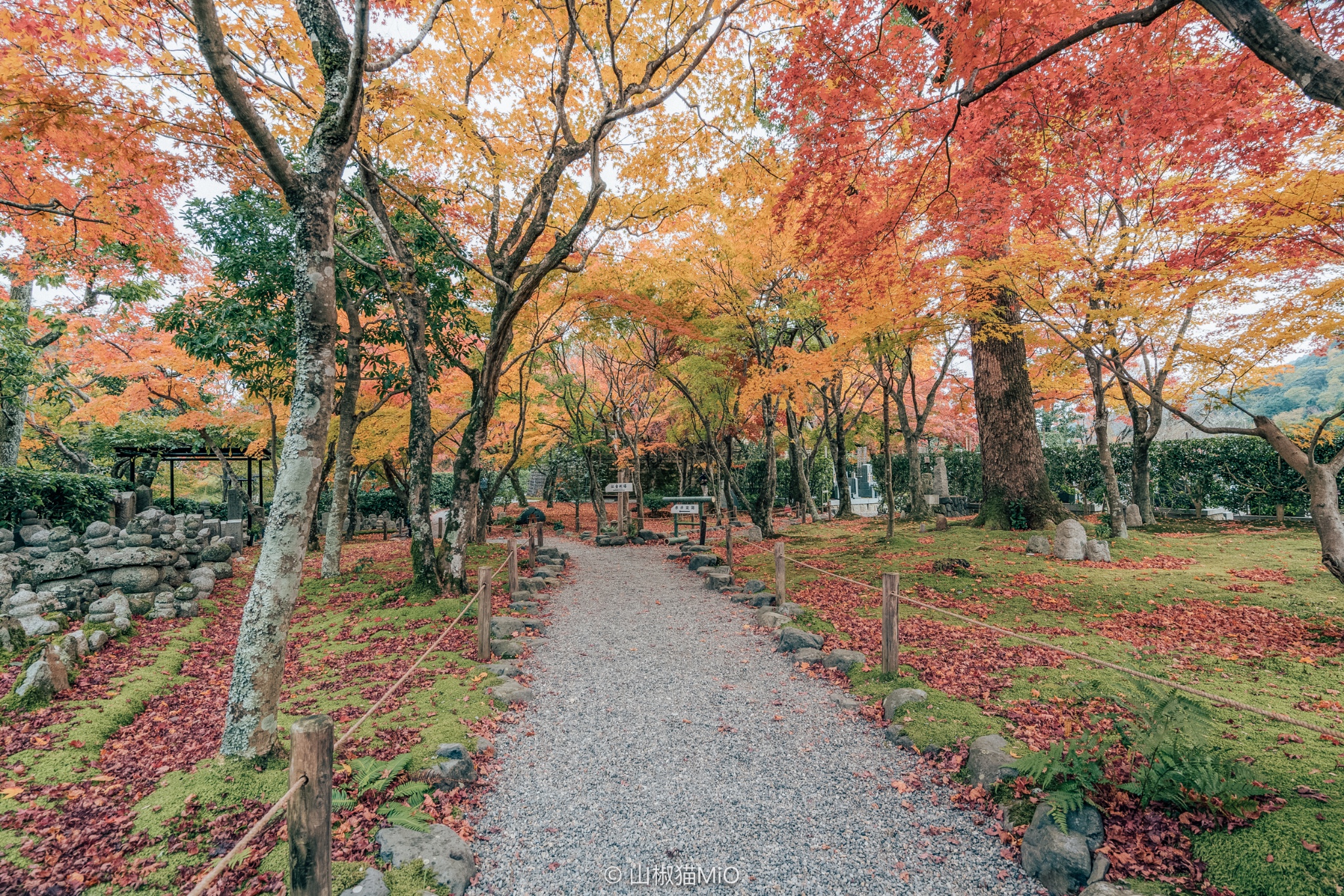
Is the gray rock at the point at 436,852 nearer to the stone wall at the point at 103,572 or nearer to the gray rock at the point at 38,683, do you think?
the gray rock at the point at 38,683

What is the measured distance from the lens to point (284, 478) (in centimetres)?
343

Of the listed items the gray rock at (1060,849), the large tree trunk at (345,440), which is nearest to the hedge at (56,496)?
the large tree trunk at (345,440)

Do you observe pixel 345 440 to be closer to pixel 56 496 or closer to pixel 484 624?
pixel 56 496

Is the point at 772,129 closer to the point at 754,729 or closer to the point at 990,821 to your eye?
the point at 754,729

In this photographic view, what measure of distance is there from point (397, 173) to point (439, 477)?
21297 mm

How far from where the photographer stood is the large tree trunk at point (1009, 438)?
1094 cm

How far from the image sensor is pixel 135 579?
6.95 m

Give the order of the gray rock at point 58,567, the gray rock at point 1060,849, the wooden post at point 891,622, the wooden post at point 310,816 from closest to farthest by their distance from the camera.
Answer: the wooden post at point 310,816
the gray rock at point 1060,849
the wooden post at point 891,622
the gray rock at point 58,567

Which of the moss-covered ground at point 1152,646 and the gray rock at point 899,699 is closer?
the moss-covered ground at point 1152,646

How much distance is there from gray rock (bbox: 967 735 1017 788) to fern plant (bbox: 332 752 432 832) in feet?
10.5

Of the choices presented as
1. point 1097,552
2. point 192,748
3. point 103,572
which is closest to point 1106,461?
point 1097,552

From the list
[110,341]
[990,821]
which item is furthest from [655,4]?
[110,341]

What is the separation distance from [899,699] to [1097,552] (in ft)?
22.5

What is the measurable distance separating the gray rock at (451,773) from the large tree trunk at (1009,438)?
11.0 m
